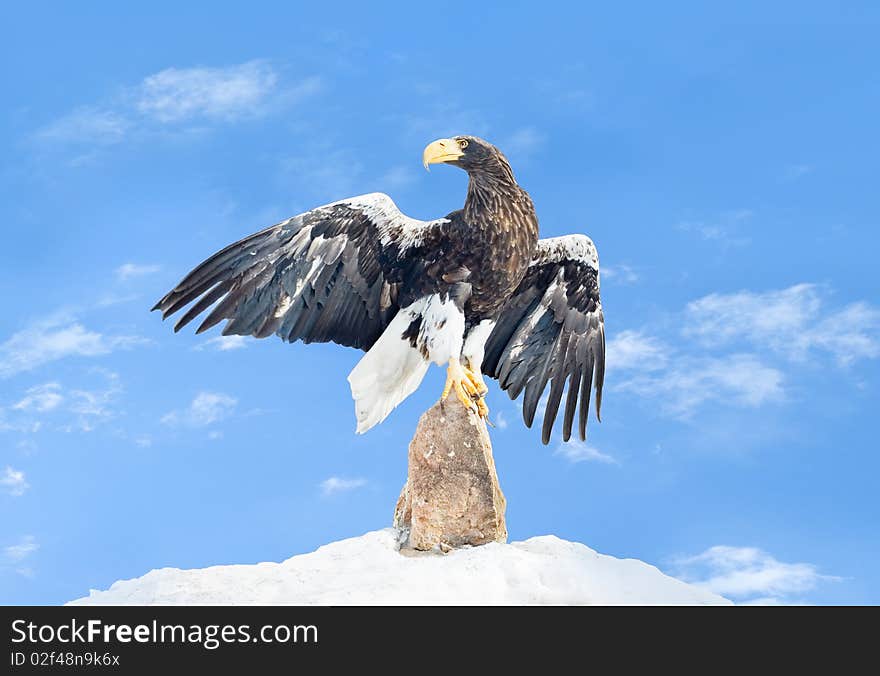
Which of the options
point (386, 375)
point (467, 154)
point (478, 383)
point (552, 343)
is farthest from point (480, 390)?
point (467, 154)

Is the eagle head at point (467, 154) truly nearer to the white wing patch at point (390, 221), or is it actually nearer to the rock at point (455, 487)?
the white wing patch at point (390, 221)

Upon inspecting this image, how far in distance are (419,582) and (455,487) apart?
881 mm

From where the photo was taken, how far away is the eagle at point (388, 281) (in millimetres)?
8094

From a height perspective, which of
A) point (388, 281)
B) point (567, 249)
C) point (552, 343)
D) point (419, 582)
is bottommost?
point (419, 582)

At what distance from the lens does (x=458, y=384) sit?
8.51 m

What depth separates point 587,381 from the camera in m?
9.80

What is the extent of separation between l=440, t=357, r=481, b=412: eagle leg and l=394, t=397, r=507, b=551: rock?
82 mm

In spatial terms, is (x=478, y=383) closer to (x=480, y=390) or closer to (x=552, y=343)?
(x=480, y=390)

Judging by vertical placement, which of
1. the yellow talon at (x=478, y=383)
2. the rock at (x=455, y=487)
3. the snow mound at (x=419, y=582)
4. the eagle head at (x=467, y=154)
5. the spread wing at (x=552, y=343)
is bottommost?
the snow mound at (x=419, y=582)

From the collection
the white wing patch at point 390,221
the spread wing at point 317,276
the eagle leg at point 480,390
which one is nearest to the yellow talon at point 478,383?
the eagle leg at point 480,390

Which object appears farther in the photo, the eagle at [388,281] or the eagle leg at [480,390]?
the eagle leg at [480,390]

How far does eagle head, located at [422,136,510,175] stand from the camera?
8.35m

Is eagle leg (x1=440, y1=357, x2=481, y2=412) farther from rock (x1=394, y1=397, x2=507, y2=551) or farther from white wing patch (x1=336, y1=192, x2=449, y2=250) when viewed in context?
white wing patch (x1=336, y1=192, x2=449, y2=250)
